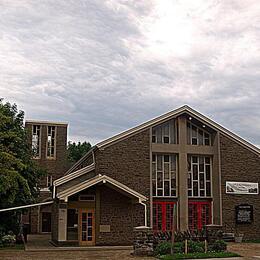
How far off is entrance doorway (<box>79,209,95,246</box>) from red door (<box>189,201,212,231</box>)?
661 centimetres

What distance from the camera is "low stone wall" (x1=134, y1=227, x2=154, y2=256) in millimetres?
20531

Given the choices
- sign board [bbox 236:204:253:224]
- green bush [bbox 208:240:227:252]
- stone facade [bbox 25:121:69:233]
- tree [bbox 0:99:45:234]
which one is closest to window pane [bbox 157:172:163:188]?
sign board [bbox 236:204:253:224]

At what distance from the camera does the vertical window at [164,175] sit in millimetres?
29438

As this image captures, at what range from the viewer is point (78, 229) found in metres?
26.7

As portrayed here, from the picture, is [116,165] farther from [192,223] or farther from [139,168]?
[192,223]

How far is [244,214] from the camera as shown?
30281 mm

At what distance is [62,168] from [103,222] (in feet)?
66.9

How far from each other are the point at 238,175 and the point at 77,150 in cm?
3953

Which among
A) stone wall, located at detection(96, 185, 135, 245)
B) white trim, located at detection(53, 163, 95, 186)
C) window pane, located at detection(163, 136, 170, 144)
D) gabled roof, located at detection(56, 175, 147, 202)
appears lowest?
→ stone wall, located at detection(96, 185, 135, 245)

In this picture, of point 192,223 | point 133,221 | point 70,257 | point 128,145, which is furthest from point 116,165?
point 70,257

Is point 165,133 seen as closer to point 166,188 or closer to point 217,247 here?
point 166,188

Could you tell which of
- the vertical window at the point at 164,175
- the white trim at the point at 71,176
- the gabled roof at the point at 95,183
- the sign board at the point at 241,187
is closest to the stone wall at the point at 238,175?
the sign board at the point at 241,187

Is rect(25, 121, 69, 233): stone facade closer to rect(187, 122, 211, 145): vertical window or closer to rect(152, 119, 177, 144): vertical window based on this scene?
rect(152, 119, 177, 144): vertical window

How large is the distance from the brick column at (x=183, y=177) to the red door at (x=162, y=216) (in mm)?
657
